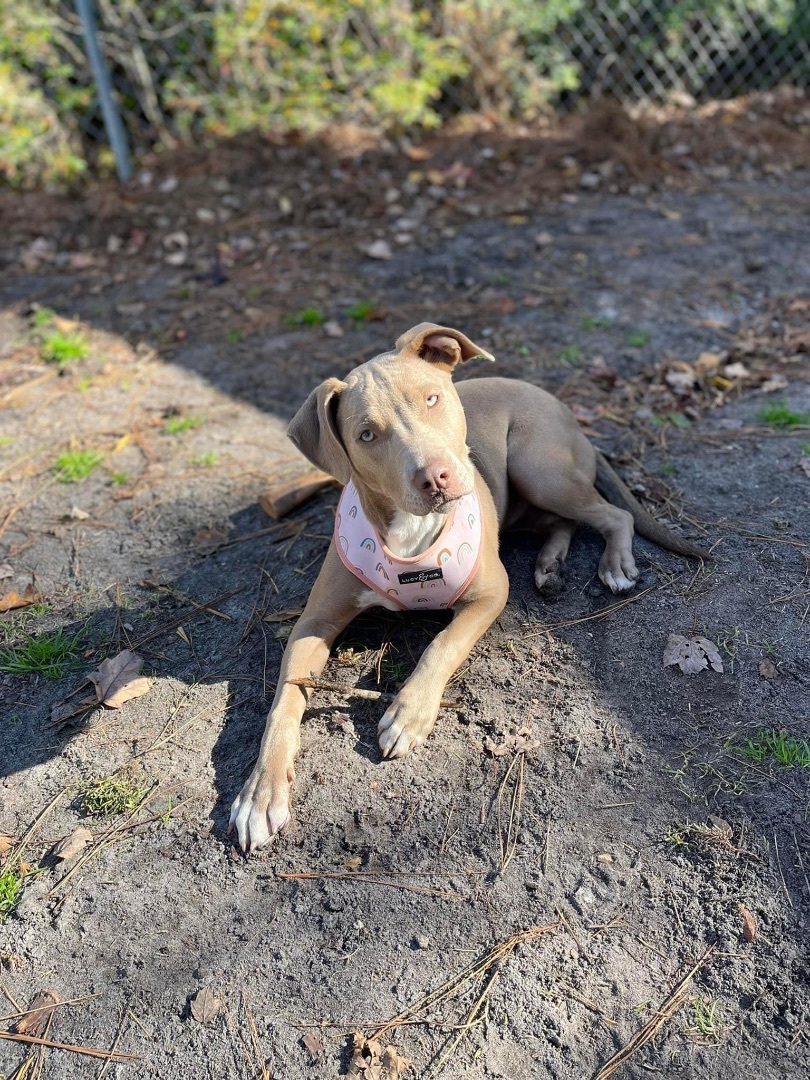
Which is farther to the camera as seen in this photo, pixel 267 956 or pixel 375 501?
pixel 375 501

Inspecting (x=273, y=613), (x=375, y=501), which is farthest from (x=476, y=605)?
(x=273, y=613)

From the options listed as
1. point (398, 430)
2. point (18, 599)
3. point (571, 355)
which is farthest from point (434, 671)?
point (571, 355)

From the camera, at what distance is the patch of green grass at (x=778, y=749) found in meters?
3.35

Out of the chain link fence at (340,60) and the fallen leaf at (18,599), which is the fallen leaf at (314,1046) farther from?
the chain link fence at (340,60)

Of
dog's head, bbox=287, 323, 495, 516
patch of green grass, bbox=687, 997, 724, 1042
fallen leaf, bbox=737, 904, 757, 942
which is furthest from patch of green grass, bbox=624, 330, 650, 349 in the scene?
patch of green grass, bbox=687, 997, 724, 1042

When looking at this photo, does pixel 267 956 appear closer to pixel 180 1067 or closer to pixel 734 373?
pixel 180 1067

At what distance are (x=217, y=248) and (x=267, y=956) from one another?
23.3 ft

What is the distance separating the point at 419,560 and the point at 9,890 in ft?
6.48

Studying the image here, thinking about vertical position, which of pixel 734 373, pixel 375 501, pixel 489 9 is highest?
pixel 489 9

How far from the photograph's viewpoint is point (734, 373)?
19.9 ft

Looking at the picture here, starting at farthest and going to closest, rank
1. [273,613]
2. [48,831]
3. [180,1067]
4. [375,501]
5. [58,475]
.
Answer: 1. [58,475]
2. [273,613]
3. [375,501]
4. [48,831]
5. [180,1067]

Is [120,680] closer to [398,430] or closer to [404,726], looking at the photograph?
[404,726]

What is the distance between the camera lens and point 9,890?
3303mm

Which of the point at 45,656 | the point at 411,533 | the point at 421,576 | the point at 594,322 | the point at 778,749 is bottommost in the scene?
the point at 594,322
